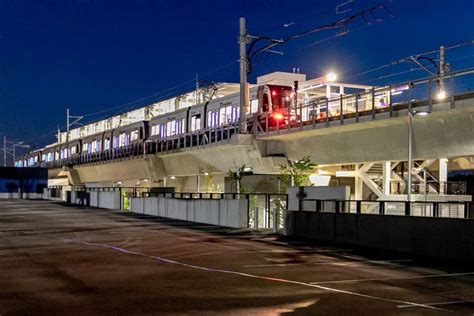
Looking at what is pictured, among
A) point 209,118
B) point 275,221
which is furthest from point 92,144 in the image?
point 275,221

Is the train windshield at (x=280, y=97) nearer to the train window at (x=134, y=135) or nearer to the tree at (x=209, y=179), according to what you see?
the tree at (x=209, y=179)

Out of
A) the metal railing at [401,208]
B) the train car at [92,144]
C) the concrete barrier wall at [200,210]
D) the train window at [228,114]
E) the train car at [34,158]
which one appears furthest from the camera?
the train car at [34,158]

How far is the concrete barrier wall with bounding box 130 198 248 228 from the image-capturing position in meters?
29.0

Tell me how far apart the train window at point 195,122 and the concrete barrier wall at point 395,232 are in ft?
82.5

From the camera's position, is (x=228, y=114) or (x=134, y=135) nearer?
(x=228, y=114)

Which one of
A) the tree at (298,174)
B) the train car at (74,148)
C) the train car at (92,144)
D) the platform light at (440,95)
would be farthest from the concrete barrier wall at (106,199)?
the train car at (74,148)

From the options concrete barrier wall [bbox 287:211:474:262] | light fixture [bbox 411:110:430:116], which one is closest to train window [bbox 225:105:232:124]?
light fixture [bbox 411:110:430:116]

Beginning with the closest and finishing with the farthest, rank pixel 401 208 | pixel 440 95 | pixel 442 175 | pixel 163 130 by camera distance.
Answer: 1. pixel 401 208
2. pixel 440 95
3. pixel 442 175
4. pixel 163 130

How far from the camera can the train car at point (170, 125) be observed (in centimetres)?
5207

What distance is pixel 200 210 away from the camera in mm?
33062

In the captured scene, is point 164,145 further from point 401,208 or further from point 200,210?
point 401,208

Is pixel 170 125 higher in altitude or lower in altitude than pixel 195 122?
higher

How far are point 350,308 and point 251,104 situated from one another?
31.4 meters

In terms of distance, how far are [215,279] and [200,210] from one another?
19.6 metres
